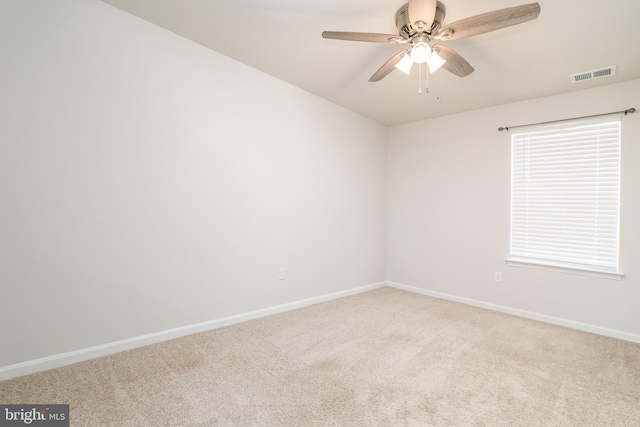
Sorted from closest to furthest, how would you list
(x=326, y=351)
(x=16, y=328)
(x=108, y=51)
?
(x=16, y=328), (x=108, y=51), (x=326, y=351)

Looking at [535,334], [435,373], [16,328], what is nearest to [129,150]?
[16,328]

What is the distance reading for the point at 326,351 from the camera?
246 centimetres

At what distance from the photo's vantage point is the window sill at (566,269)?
2961 millimetres

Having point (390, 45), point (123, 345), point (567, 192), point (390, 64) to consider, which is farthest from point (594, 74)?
point (123, 345)

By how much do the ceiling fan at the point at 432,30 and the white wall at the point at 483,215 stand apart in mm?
1825

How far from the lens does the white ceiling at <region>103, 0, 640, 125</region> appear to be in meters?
2.07

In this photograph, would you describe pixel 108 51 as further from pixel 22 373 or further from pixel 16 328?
pixel 22 373

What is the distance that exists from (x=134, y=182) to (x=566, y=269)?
4.26 m

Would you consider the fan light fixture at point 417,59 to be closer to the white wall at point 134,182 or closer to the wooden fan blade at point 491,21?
the wooden fan blade at point 491,21

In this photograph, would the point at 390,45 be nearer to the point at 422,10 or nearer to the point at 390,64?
the point at 390,64

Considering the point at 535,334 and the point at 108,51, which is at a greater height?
the point at 108,51

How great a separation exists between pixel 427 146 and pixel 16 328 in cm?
459
